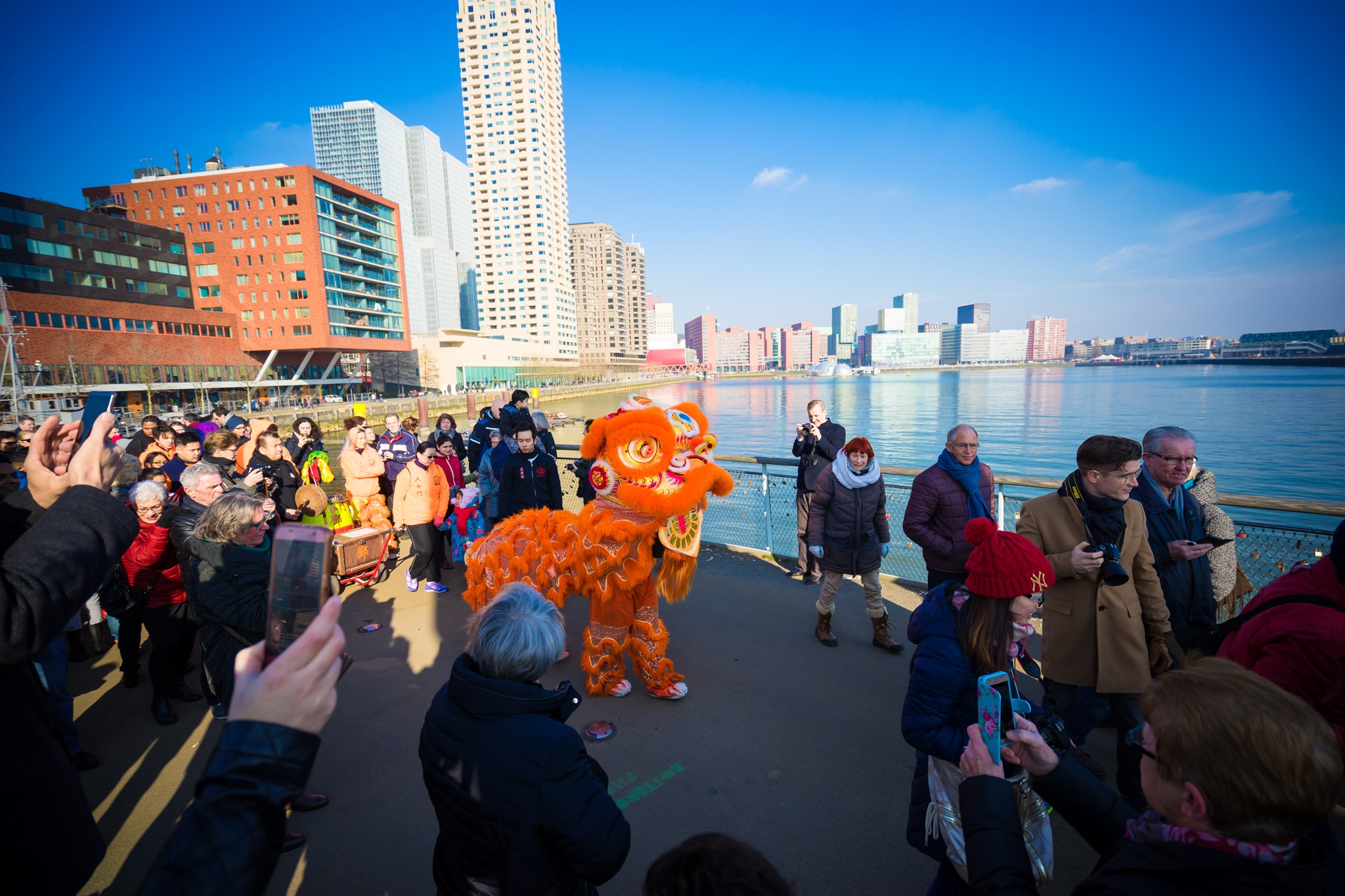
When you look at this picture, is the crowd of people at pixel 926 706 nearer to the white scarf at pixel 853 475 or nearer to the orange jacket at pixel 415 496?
the white scarf at pixel 853 475

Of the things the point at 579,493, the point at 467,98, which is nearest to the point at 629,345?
the point at 467,98

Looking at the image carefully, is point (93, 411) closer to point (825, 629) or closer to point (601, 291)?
point (825, 629)

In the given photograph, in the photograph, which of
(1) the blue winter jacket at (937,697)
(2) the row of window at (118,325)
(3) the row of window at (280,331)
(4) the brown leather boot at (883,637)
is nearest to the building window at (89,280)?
(2) the row of window at (118,325)

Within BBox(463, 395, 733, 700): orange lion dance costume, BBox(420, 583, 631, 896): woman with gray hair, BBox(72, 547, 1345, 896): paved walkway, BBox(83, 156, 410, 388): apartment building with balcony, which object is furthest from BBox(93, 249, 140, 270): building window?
BBox(420, 583, 631, 896): woman with gray hair

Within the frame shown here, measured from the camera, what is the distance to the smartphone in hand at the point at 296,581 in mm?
1009

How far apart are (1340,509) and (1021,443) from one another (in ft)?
71.6

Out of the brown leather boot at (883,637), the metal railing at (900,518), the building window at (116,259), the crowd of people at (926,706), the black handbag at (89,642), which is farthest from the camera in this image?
the building window at (116,259)

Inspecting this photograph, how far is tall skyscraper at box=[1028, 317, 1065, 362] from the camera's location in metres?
143

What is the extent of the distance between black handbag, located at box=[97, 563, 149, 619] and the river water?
11.5m

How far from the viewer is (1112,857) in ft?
3.59

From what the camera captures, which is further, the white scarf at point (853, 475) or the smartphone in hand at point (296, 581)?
the white scarf at point (853, 475)

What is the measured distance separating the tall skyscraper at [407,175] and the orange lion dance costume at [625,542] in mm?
96994

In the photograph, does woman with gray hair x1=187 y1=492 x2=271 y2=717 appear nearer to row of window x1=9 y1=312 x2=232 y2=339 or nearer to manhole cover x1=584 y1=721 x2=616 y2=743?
manhole cover x1=584 y1=721 x2=616 y2=743

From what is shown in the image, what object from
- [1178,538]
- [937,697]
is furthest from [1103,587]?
[937,697]
